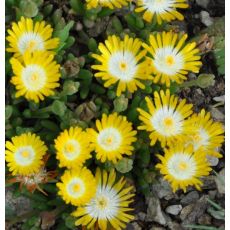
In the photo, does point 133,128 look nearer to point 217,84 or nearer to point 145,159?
point 145,159

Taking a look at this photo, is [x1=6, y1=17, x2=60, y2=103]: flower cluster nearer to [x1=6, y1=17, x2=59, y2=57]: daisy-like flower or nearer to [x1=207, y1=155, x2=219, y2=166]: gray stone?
[x1=6, y1=17, x2=59, y2=57]: daisy-like flower

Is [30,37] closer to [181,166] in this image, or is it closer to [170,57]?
[170,57]

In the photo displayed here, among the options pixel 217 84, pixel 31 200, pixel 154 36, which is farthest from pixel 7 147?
pixel 217 84

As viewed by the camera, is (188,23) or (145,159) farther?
(188,23)

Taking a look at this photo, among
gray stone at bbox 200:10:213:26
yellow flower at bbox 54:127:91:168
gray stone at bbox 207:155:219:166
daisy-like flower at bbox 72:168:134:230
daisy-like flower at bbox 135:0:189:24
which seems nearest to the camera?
yellow flower at bbox 54:127:91:168

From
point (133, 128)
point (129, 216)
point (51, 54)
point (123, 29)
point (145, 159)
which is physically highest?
point (123, 29)

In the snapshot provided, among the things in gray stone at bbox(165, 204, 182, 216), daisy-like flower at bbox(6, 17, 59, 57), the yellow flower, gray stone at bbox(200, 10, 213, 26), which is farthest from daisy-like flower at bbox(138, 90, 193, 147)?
gray stone at bbox(200, 10, 213, 26)

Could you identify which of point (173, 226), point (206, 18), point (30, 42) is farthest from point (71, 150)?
point (206, 18)
